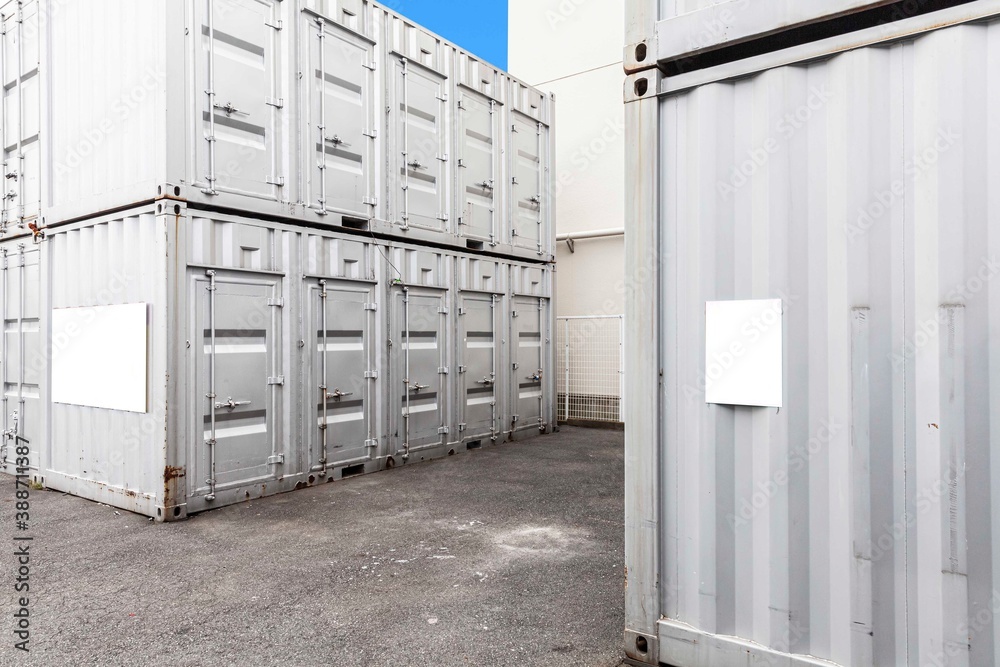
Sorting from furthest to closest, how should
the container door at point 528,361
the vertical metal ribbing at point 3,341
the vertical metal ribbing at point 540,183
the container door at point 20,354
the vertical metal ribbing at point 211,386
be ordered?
the vertical metal ribbing at point 540,183, the container door at point 528,361, the vertical metal ribbing at point 3,341, the container door at point 20,354, the vertical metal ribbing at point 211,386

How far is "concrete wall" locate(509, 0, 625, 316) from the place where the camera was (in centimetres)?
1170

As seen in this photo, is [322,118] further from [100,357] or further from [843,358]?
[843,358]

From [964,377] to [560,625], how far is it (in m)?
2.10

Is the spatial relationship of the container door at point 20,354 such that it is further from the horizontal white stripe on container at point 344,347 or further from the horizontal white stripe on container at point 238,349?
the horizontal white stripe on container at point 344,347

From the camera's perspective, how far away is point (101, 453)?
573cm

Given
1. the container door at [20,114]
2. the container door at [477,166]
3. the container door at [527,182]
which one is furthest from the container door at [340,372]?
the container door at [527,182]

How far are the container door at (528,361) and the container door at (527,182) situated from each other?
0.93 m

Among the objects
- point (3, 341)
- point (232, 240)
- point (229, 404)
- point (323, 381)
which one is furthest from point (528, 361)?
point (3, 341)

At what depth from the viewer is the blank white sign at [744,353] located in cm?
252

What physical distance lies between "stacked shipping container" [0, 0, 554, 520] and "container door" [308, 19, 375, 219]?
2 centimetres

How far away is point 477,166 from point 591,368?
4132 millimetres

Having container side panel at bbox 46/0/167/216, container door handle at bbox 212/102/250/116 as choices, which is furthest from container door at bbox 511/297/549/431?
container side panel at bbox 46/0/167/216

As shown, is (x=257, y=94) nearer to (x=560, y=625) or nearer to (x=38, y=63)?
(x=38, y=63)

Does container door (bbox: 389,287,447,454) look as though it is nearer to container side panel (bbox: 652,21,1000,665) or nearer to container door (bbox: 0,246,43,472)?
container door (bbox: 0,246,43,472)
